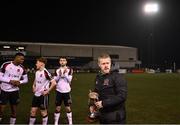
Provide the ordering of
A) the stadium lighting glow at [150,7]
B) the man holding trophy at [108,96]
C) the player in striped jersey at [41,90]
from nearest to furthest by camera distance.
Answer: the man holding trophy at [108,96] → the player in striped jersey at [41,90] → the stadium lighting glow at [150,7]

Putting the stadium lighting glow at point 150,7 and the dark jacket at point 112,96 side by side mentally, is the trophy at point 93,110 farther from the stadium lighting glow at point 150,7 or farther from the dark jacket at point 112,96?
the stadium lighting glow at point 150,7

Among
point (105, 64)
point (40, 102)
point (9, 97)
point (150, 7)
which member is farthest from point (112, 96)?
point (150, 7)

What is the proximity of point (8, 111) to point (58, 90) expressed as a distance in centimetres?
400

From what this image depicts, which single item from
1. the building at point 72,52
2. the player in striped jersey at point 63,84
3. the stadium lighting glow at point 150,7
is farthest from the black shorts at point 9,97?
the building at point 72,52

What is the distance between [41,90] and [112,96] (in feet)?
16.9

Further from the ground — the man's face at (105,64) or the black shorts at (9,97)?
the man's face at (105,64)

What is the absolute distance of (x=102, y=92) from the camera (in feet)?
17.3

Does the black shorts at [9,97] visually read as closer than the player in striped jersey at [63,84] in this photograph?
Yes

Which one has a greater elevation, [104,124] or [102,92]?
[102,92]

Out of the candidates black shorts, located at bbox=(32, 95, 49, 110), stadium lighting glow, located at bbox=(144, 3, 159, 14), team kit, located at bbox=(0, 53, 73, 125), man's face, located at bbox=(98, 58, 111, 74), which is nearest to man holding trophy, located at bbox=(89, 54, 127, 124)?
man's face, located at bbox=(98, 58, 111, 74)

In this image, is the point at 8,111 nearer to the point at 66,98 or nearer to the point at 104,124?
the point at 66,98

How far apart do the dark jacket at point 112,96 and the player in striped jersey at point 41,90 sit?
4.64 m

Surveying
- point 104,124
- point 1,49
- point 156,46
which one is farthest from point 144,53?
point 104,124

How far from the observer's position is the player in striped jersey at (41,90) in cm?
982
